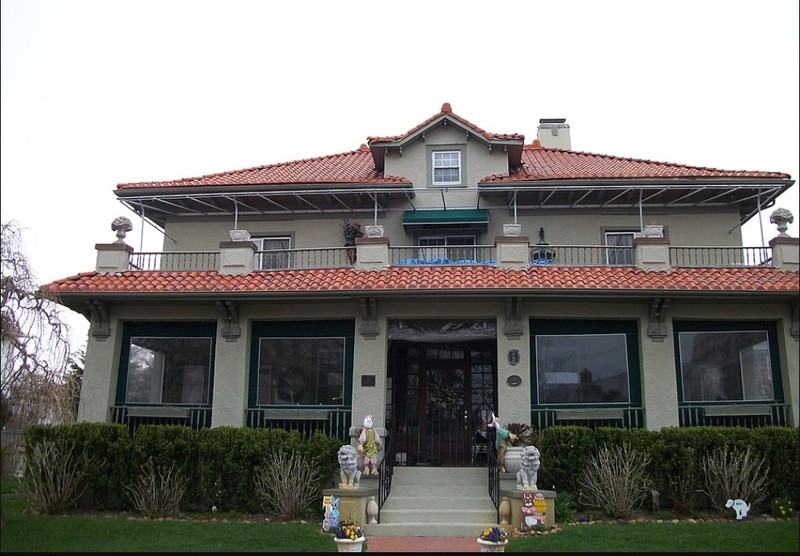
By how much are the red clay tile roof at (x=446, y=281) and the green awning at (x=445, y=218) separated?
2.37 m

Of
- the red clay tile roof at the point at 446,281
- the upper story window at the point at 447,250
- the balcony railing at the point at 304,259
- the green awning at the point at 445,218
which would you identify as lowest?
the red clay tile roof at the point at 446,281

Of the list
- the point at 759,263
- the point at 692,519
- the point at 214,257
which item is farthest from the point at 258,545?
the point at 759,263

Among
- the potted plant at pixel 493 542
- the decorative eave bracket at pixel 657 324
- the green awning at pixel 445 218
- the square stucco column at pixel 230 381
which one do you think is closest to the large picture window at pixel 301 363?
the square stucco column at pixel 230 381

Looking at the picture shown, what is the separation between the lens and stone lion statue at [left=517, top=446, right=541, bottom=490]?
1320 centimetres

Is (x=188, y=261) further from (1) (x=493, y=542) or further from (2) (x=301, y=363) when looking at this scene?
(1) (x=493, y=542)

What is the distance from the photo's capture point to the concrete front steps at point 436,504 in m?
12.9

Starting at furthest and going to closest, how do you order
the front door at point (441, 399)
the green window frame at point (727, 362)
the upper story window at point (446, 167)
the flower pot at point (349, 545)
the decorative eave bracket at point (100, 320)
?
the upper story window at point (446, 167) < the front door at point (441, 399) < the decorative eave bracket at point (100, 320) < the green window frame at point (727, 362) < the flower pot at point (349, 545)

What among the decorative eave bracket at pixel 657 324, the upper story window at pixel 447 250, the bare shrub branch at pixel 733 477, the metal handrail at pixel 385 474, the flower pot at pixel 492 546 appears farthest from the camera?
the upper story window at pixel 447 250

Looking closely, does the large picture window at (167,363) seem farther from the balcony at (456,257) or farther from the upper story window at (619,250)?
the upper story window at (619,250)

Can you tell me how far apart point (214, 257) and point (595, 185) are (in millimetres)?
9554

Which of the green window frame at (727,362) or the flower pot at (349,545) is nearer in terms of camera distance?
the flower pot at (349,545)

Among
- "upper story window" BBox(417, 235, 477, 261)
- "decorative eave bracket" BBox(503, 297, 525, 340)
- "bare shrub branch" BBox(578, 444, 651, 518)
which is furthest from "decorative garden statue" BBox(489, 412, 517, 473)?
"upper story window" BBox(417, 235, 477, 261)

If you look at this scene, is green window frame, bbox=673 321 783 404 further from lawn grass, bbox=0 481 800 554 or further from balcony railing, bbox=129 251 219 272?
balcony railing, bbox=129 251 219 272

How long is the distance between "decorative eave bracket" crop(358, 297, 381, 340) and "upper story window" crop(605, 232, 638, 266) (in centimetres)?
580
